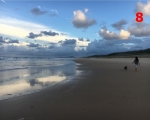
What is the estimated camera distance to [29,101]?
758 cm

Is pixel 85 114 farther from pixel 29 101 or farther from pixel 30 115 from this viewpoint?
pixel 29 101

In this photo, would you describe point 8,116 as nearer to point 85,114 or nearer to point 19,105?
point 19,105

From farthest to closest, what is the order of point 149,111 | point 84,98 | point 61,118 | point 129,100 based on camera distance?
point 84,98 → point 129,100 → point 149,111 → point 61,118

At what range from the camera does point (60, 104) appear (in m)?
7.02

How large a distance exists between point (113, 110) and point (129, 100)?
1.59 meters

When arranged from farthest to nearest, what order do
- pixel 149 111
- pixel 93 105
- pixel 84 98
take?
pixel 84 98, pixel 93 105, pixel 149 111

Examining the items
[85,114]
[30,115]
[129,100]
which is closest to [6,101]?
[30,115]

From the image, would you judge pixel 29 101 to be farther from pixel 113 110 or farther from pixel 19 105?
pixel 113 110

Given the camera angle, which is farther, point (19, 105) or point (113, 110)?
point (19, 105)

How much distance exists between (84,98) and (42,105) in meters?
2.09

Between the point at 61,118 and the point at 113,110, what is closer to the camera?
the point at 61,118

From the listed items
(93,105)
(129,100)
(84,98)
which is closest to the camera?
(93,105)

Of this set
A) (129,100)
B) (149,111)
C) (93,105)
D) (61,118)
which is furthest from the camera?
(129,100)

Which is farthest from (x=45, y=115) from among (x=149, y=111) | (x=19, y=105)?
(x=149, y=111)
